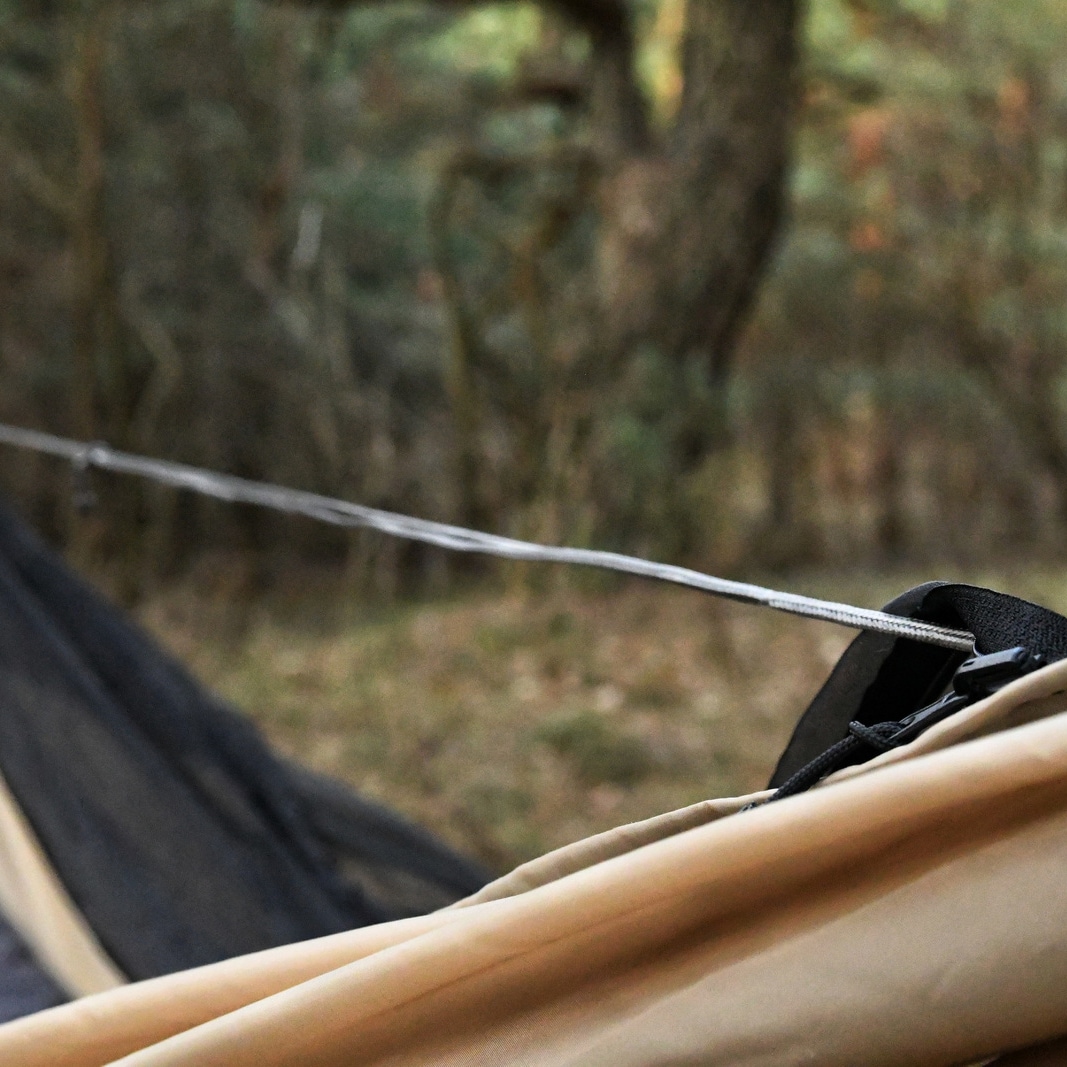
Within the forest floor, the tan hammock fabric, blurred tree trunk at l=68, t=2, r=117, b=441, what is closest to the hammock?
the tan hammock fabric

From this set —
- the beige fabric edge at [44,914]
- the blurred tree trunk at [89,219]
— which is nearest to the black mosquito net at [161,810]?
the beige fabric edge at [44,914]

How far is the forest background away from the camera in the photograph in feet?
14.0

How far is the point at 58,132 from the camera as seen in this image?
5586 mm

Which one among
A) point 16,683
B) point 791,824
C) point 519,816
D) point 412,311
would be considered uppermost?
point 412,311

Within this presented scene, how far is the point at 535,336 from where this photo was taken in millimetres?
4984

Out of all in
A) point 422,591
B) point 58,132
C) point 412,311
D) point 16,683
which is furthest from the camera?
point 412,311

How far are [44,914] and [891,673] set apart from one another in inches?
34.8

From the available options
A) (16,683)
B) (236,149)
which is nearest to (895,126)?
(236,149)

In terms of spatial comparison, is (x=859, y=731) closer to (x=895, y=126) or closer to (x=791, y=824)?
(x=791, y=824)

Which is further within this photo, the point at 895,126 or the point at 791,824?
the point at 895,126

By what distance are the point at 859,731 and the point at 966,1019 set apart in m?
0.14

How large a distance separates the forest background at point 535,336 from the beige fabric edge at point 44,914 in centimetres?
170

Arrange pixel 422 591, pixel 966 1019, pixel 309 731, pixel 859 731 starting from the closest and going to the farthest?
pixel 966 1019 → pixel 859 731 → pixel 309 731 → pixel 422 591

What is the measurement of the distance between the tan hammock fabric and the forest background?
7.66 ft
